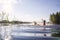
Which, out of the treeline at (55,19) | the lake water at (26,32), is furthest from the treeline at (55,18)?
the lake water at (26,32)

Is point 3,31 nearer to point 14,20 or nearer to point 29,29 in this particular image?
point 14,20

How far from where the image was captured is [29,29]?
7.06 ft

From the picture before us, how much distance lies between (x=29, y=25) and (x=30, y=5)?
0.39 m

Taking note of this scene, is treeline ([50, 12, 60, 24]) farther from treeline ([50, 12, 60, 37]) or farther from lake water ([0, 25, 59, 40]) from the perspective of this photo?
lake water ([0, 25, 59, 40])

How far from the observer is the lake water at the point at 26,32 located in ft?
6.95

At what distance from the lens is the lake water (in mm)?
2119

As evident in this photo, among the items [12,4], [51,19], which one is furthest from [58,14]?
[12,4]

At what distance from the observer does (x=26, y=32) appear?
2.15 m

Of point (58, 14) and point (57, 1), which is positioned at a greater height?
point (57, 1)

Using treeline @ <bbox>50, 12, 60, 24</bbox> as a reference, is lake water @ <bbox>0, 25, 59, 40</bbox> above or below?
below

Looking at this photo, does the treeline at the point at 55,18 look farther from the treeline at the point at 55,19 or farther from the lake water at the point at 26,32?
the lake water at the point at 26,32

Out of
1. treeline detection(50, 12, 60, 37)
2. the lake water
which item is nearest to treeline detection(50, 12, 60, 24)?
treeline detection(50, 12, 60, 37)

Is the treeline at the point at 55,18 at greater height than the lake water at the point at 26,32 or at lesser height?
greater

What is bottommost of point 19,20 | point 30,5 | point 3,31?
point 3,31
